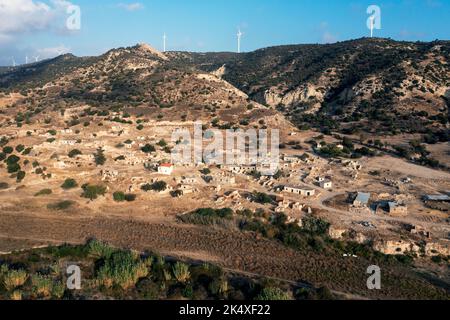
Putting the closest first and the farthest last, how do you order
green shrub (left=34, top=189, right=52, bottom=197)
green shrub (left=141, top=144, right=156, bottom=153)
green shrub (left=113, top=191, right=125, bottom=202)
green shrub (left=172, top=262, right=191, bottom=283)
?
green shrub (left=172, top=262, right=191, bottom=283) → green shrub (left=113, top=191, right=125, bottom=202) → green shrub (left=34, top=189, right=52, bottom=197) → green shrub (left=141, top=144, right=156, bottom=153)

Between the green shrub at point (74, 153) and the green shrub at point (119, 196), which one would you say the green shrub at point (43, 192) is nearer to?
the green shrub at point (119, 196)

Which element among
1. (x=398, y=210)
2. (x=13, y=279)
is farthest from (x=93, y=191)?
(x=398, y=210)

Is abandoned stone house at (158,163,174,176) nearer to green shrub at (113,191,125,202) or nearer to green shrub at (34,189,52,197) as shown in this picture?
green shrub at (113,191,125,202)

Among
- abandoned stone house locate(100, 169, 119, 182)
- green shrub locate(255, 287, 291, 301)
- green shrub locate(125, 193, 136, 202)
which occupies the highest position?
abandoned stone house locate(100, 169, 119, 182)

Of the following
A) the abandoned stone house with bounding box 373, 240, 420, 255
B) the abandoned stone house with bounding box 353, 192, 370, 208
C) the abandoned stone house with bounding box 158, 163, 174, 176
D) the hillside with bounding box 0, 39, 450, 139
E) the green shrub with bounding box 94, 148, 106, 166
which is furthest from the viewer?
Answer: the hillside with bounding box 0, 39, 450, 139

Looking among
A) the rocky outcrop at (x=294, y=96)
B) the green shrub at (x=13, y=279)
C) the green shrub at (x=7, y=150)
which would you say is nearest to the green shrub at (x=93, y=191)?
the green shrub at (x=7, y=150)

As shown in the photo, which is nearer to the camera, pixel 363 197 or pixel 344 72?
pixel 363 197

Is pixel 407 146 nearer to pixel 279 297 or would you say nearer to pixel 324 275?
pixel 324 275

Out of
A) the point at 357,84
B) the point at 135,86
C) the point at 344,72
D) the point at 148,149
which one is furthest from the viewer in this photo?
the point at 344,72

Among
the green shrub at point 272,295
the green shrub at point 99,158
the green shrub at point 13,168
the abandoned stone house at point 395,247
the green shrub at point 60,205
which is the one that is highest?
the green shrub at point 99,158

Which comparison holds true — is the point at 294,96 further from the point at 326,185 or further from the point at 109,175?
the point at 109,175

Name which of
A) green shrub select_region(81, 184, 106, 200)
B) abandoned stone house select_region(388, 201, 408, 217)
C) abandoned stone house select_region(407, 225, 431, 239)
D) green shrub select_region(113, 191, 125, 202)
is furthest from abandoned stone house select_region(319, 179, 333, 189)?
green shrub select_region(81, 184, 106, 200)

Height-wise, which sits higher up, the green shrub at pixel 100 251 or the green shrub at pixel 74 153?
A: the green shrub at pixel 74 153
